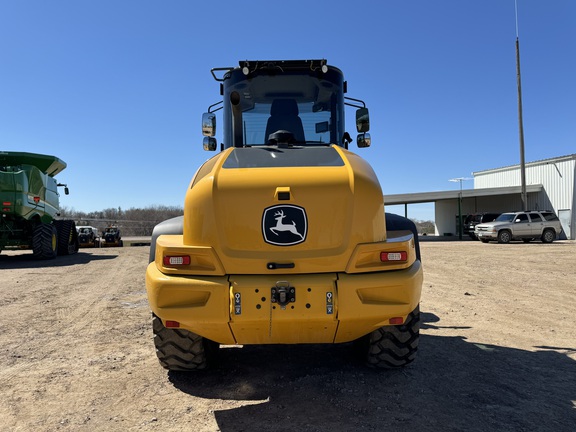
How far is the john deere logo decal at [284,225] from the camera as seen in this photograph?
2953 millimetres

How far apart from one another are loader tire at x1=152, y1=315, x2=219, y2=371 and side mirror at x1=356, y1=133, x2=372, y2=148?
2803 mm

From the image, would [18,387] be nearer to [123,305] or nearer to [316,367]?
[316,367]

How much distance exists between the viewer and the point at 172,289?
9.63 ft

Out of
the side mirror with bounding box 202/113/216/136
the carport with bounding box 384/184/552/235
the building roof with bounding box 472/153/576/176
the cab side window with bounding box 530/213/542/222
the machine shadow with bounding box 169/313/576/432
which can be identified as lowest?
the machine shadow with bounding box 169/313/576/432

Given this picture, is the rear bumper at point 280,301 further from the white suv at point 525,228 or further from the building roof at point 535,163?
the building roof at point 535,163

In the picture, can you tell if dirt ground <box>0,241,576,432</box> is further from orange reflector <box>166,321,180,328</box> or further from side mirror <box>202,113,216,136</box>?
side mirror <box>202,113,216,136</box>

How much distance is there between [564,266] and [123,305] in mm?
11664

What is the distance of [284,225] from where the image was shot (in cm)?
296

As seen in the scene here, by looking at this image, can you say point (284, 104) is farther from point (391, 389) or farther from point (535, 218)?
point (535, 218)

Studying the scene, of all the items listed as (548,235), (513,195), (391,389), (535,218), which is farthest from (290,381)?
(513,195)

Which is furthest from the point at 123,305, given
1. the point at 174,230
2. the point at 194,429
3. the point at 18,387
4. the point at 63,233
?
the point at 63,233

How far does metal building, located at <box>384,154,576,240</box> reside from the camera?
97.8ft

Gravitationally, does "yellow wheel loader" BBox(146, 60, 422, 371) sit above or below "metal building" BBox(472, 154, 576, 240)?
below

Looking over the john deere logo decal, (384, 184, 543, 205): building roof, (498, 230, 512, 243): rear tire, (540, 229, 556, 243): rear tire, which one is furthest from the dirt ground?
(384, 184, 543, 205): building roof
